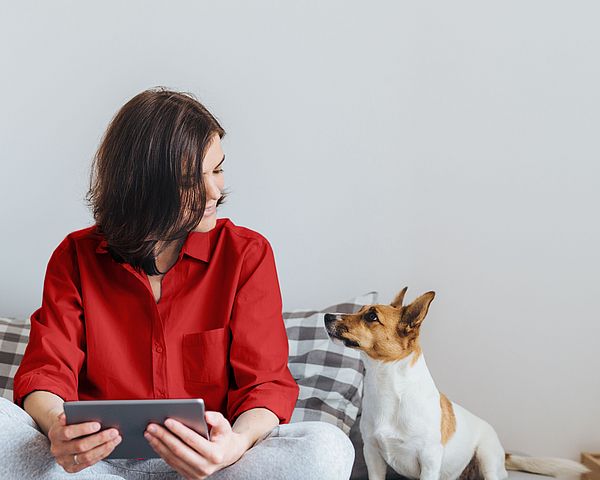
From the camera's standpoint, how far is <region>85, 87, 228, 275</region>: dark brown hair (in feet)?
4.06

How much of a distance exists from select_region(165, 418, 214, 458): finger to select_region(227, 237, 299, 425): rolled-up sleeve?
0.67 feet

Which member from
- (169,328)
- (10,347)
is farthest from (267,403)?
(10,347)

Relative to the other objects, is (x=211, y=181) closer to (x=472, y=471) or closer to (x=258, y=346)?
(x=258, y=346)

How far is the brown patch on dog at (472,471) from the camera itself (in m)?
1.54

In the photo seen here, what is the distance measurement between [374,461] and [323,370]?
0.29 metres

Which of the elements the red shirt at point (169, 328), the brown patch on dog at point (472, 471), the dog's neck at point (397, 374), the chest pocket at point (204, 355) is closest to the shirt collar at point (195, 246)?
the red shirt at point (169, 328)

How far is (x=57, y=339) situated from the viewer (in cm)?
128

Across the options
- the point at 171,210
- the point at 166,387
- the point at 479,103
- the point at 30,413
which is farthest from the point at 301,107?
the point at 30,413

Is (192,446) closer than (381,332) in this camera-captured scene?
Yes

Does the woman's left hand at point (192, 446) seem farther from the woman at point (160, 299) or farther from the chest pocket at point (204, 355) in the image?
the chest pocket at point (204, 355)

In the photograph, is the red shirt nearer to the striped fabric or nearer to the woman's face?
the woman's face

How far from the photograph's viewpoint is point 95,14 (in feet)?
6.13

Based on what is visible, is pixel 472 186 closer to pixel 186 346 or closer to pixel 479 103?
pixel 479 103

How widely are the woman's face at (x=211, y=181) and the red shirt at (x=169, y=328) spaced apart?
0.16ft
